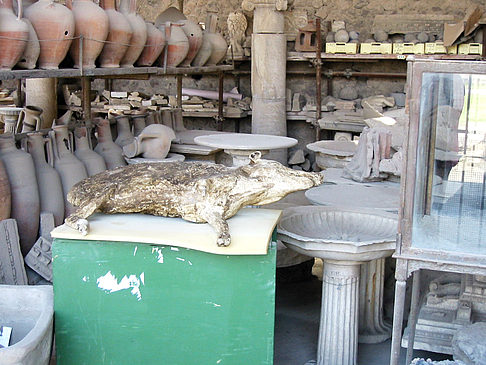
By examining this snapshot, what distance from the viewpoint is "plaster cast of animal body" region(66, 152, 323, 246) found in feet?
11.2

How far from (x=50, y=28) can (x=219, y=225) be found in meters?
1.93

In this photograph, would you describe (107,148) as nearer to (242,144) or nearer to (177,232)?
(242,144)

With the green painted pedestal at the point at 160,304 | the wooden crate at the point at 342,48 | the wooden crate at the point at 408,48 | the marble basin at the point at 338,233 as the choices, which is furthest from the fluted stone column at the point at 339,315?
the wooden crate at the point at 342,48

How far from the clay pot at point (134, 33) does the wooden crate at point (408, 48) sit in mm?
3858

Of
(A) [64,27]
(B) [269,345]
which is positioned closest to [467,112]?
(B) [269,345]

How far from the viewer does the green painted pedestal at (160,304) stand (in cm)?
325

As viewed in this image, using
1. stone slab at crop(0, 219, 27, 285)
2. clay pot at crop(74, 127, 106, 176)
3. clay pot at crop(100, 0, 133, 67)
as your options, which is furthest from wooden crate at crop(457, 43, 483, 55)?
stone slab at crop(0, 219, 27, 285)

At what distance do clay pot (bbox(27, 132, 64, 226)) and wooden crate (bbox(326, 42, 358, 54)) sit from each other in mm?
4721

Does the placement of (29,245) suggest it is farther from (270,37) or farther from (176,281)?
(270,37)

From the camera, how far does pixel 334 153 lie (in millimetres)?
6094

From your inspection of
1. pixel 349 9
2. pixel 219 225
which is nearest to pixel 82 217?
pixel 219 225

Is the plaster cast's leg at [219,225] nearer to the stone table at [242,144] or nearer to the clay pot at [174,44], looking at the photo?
the stone table at [242,144]

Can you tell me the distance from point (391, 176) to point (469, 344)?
1941 mm

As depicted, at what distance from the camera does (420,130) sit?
298 cm
